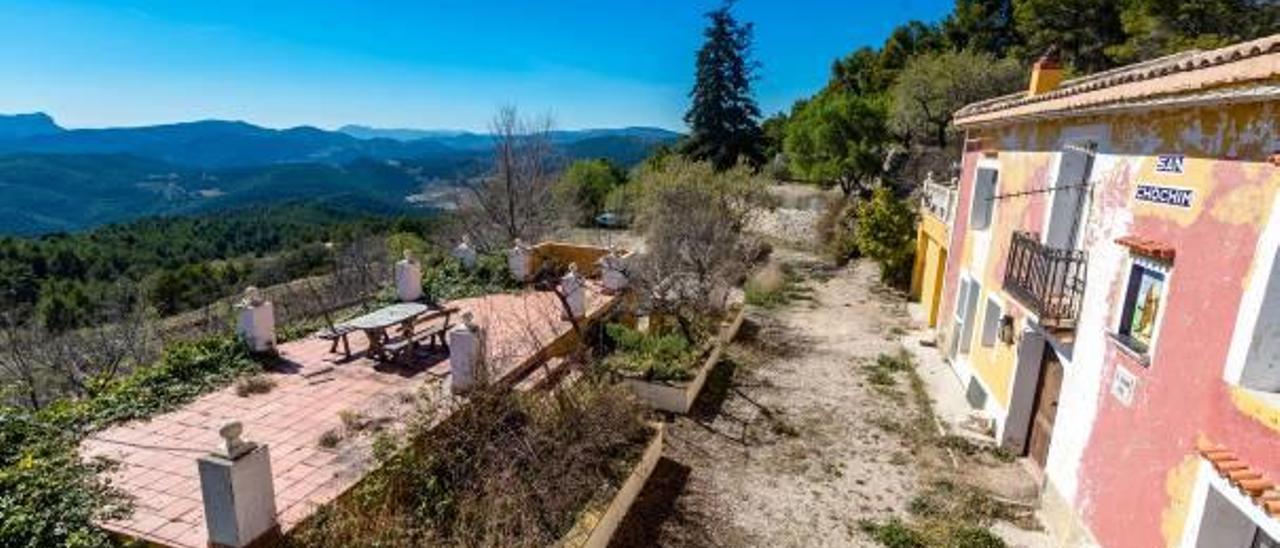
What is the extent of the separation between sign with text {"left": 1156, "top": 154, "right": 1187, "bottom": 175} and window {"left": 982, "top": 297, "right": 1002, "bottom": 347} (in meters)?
5.65

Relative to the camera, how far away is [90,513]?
22.1 feet

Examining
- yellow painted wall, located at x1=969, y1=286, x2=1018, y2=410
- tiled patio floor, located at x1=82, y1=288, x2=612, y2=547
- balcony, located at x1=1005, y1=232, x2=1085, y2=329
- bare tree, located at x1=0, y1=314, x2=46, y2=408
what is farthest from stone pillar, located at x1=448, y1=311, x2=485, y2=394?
bare tree, located at x1=0, y1=314, x2=46, y2=408

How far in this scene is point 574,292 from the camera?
1403 centimetres

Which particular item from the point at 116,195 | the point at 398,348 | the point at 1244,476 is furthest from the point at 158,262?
the point at 116,195

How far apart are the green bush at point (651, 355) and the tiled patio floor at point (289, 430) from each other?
5.12ft

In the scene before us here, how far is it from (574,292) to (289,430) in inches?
250

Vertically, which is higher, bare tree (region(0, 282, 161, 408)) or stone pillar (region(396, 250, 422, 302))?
stone pillar (region(396, 250, 422, 302))

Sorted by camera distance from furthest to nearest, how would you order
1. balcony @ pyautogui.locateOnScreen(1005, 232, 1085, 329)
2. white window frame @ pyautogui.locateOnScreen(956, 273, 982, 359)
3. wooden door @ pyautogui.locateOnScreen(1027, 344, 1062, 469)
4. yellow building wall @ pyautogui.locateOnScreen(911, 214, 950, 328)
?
1. yellow building wall @ pyautogui.locateOnScreen(911, 214, 950, 328)
2. white window frame @ pyautogui.locateOnScreen(956, 273, 982, 359)
3. wooden door @ pyautogui.locateOnScreen(1027, 344, 1062, 469)
4. balcony @ pyautogui.locateOnScreen(1005, 232, 1085, 329)

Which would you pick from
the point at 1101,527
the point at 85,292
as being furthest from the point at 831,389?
the point at 85,292

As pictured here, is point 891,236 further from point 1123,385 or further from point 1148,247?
point 1148,247

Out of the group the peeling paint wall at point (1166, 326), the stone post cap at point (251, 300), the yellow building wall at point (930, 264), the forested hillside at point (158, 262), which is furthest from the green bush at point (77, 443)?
the forested hillside at point (158, 262)

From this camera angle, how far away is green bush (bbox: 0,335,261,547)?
253 inches

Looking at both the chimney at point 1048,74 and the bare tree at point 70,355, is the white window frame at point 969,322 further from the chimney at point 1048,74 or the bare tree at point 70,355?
the bare tree at point 70,355

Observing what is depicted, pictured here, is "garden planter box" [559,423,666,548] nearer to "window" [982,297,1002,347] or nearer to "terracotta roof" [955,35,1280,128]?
"window" [982,297,1002,347]
